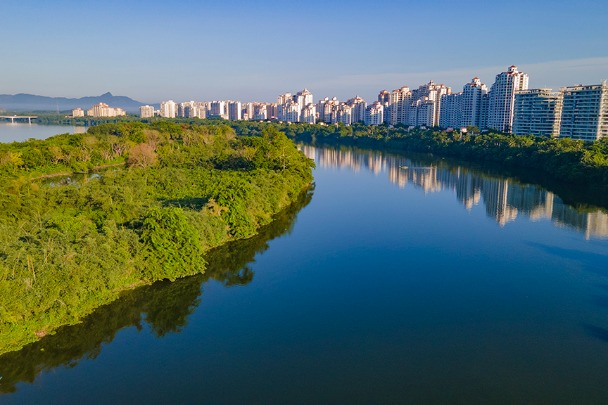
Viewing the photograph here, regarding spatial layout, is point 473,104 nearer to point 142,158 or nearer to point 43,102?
point 142,158

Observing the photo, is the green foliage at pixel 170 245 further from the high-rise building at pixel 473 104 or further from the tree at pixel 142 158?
the high-rise building at pixel 473 104

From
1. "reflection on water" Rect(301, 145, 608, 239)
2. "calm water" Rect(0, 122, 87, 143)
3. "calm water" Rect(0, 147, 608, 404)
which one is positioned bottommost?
"calm water" Rect(0, 147, 608, 404)

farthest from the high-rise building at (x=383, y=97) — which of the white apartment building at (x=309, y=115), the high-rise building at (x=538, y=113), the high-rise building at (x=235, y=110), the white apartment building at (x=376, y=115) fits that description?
the high-rise building at (x=538, y=113)

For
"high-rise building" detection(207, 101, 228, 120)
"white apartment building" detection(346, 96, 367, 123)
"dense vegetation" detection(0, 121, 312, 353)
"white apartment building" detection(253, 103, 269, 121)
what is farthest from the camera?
"high-rise building" detection(207, 101, 228, 120)

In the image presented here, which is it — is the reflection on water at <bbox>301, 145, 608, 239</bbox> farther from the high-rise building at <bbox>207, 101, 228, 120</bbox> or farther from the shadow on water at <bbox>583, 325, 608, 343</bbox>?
the high-rise building at <bbox>207, 101, 228, 120</bbox>

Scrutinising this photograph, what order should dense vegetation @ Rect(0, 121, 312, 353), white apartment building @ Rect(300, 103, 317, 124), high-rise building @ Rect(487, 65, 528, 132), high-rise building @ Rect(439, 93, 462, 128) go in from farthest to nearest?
1. white apartment building @ Rect(300, 103, 317, 124)
2. high-rise building @ Rect(439, 93, 462, 128)
3. high-rise building @ Rect(487, 65, 528, 132)
4. dense vegetation @ Rect(0, 121, 312, 353)

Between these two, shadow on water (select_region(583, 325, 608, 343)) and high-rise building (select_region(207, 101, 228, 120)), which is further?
high-rise building (select_region(207, 101, 228, 120))

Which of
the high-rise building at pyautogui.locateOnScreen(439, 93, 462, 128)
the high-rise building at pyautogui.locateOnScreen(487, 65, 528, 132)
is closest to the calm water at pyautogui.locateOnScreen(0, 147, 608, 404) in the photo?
the high-rise building at pyautogui.locateOnScreen(487, 65, 528, 132)
